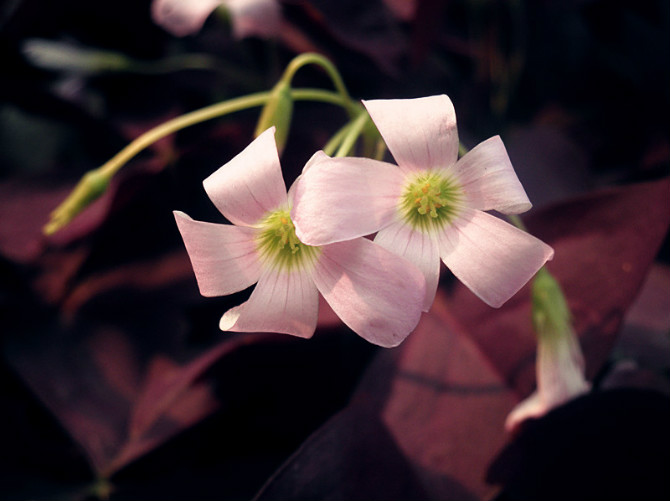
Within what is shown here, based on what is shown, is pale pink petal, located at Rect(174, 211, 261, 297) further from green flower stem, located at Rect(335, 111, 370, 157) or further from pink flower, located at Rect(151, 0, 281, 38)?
pink flower, located at Rect(151, 0, 281, 38)

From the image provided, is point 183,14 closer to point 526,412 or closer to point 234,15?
point 234,15

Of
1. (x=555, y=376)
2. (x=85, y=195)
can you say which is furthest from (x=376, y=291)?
(x=85, y=195)

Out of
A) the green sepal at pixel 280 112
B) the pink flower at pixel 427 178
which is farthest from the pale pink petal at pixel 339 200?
the green sepal at pixel 280 112

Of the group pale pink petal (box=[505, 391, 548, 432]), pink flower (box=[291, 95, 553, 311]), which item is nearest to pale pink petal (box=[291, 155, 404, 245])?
pink flower (box=[291, 95, 553, 311])

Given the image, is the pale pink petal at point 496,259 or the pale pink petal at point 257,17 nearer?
the pale pink petal at point 496,259

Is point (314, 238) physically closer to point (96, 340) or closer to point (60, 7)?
point (96, 340)

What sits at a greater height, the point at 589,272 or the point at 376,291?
the point at 376,291

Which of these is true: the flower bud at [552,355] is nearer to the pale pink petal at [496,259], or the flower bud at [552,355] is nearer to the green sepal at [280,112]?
the pale pink petal at [496,259]
